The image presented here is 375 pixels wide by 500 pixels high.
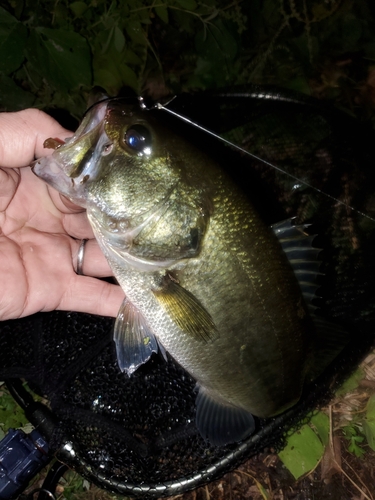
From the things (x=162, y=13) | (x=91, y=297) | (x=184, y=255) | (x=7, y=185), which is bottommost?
(x=91, y=297)

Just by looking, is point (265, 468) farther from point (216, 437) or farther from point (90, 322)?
point (90, 322)

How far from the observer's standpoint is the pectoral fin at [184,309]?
1861mm

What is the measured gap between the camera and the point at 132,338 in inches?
82.8

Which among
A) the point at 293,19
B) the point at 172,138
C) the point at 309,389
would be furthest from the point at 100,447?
the point at 293,19

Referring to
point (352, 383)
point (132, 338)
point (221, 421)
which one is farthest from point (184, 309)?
point (352, 383)

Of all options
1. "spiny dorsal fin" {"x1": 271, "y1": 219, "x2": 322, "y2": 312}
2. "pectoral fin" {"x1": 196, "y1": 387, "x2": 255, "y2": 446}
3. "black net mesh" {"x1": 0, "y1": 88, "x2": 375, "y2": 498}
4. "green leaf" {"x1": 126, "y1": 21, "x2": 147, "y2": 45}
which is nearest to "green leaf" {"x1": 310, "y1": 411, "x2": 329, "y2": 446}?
"black net mesh" {"x1": 0, "y1": 88, "x2": 375, "y2": 498}

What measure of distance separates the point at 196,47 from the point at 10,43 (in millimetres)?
1502

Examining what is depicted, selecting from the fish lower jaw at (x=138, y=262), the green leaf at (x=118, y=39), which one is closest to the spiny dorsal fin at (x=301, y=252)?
the fish lower jaw at (x=138, y=262)

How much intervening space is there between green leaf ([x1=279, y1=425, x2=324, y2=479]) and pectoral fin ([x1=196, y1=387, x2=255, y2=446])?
903mm

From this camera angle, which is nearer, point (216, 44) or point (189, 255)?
point (189, 255)

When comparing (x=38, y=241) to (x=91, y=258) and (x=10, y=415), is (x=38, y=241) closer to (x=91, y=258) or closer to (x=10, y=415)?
(x=91, y=258)

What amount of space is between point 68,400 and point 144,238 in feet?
4.42

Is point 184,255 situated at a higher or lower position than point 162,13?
lower

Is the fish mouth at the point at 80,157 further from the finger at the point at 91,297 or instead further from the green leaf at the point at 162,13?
the green leaf at the point at 162,13
